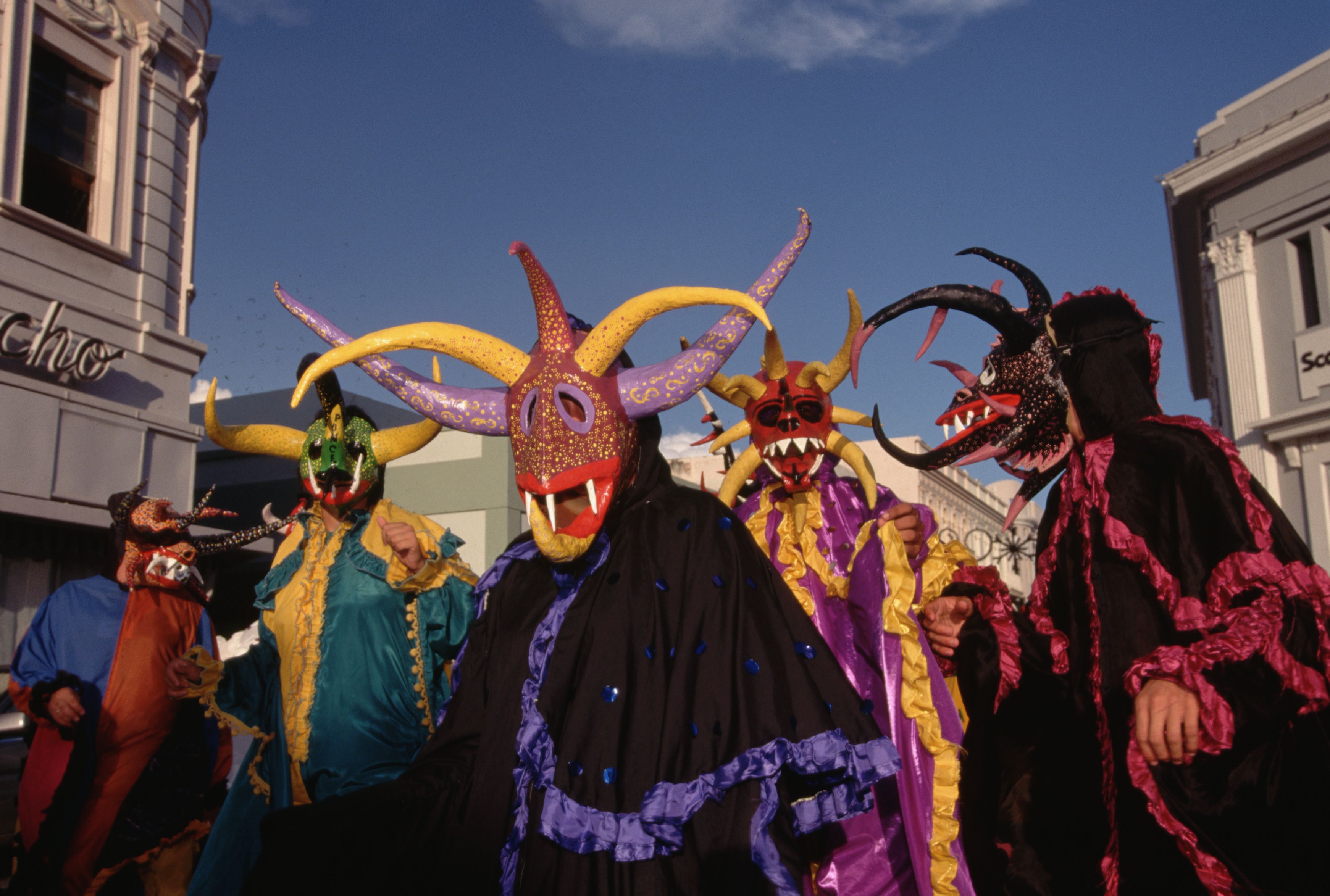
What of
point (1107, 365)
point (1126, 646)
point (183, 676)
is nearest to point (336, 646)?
point (183, 676)

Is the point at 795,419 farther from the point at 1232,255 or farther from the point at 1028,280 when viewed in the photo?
the point at 1232,255

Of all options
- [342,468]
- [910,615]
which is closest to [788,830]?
[910,615]

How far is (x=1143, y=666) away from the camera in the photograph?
7.21 feet

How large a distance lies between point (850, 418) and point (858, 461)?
395 millimetres

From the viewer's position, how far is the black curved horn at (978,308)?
3.02 meters

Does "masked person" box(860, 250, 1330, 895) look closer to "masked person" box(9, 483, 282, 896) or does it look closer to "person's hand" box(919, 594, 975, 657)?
→ "person's hand" box(919, 594, 975, 657)

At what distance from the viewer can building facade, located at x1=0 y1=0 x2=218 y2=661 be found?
10852 mm

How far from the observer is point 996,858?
2926mm

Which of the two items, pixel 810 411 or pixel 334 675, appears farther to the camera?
pixel 810 411

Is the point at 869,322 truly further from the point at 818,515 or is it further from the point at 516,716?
the point at 516,716

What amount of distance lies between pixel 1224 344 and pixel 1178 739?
1696cm

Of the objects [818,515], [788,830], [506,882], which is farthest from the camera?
[818,515]

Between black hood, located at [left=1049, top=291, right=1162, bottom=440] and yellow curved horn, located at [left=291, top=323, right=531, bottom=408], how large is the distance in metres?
1.65

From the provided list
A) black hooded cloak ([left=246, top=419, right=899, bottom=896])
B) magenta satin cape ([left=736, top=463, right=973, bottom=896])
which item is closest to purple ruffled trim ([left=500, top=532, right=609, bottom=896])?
black hooded cloak ([left=246, top=419, right=899, bottom=896])
